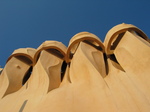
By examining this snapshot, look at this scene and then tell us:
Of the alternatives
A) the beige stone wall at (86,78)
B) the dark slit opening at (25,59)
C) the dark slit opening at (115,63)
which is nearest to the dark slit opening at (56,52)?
the beige stone wall at (86,78)

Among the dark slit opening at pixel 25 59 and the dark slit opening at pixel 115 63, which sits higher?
the dark slit opening at pixel 25 59

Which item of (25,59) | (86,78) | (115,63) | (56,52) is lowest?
(86,78)

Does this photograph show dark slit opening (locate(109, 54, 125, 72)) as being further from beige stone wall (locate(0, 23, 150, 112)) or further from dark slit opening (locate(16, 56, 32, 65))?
dark slit opening (locate(16, 56, 32, 65))

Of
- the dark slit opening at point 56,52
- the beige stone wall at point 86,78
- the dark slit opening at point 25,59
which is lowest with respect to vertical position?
the beige stone wall at point 86,78

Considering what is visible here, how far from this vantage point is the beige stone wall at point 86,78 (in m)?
6.00

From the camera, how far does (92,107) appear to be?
5.93 meters

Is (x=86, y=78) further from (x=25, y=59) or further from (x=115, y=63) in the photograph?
(x=25, y=59)

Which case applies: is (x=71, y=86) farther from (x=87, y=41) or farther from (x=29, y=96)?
(x=87, y=41)

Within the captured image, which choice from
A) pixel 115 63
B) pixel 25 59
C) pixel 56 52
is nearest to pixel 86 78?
pixel 115 63

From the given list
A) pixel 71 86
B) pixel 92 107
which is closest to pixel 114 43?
pixel 71 86

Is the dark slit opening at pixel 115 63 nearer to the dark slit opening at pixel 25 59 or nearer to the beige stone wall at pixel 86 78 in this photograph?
the beige stone wall at pixel 86 78

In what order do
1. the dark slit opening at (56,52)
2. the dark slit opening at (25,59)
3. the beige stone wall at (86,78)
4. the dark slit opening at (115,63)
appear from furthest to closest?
the dark slit opening at (25,59), the dark slit opening at (56,52), the dark slit opening at (115,63), the beige stone wall at (86,78)

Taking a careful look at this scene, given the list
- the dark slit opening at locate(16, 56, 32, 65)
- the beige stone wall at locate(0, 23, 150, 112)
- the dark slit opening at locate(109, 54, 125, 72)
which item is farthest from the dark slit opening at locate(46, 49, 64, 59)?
the dark slit opening at locate(109, 54, 125, 72)

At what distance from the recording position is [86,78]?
7.58m
